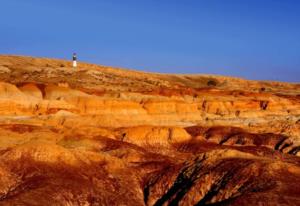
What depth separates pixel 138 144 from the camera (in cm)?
4844

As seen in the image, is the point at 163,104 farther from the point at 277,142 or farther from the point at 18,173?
the point at 18,173

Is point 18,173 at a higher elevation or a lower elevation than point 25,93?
lower

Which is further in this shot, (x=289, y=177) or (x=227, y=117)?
(x=227, y=117)

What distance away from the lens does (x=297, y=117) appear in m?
74.4

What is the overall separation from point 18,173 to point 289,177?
13.2 m

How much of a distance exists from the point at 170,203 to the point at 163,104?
39824 millimetres

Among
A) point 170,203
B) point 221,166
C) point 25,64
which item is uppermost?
point 25,64

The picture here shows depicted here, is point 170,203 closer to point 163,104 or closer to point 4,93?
point 4,93

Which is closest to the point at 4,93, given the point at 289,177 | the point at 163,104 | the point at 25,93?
the point at 25,93

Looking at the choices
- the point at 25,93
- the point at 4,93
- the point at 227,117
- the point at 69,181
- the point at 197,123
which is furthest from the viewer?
the point at 227,117

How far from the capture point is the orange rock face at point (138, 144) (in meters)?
24.7

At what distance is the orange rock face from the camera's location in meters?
24.7

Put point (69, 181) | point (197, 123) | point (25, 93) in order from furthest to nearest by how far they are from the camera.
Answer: point (197, 123) → point (25, 93) → point (69, 181)

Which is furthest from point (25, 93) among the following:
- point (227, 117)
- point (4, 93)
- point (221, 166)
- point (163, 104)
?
point (221, 166)
